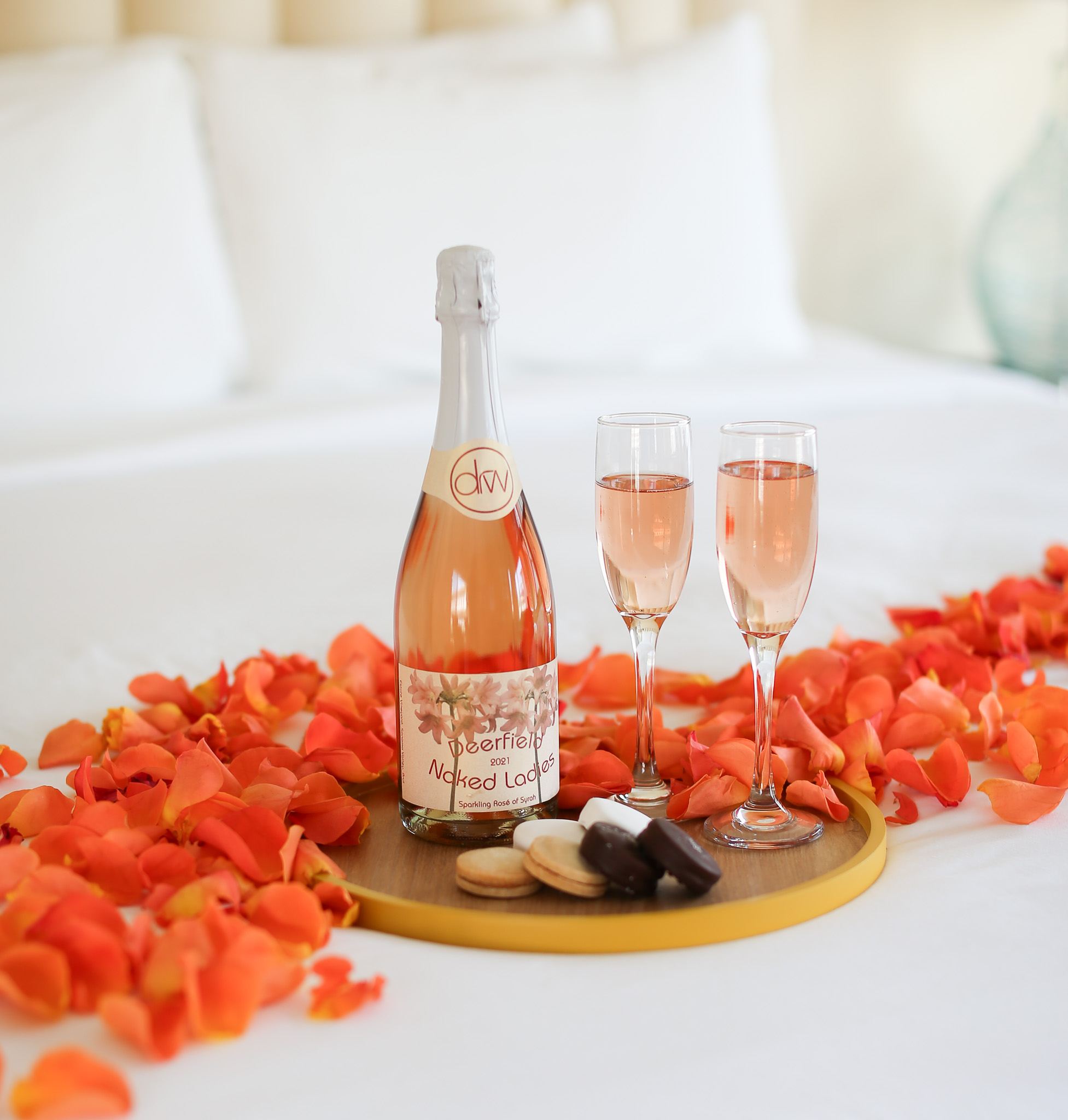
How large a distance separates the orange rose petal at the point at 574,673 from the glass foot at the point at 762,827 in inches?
9.9

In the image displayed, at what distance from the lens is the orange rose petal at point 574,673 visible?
37.6 inches

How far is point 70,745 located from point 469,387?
38 cm

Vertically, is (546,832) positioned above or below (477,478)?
below

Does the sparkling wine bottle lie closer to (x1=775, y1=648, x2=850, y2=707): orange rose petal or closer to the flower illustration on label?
the flower illustration on label

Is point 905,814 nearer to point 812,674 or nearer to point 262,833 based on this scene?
point 812,674

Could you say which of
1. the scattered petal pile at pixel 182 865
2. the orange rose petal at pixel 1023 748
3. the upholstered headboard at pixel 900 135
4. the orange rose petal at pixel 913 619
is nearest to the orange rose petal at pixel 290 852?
the scattered petal pile at pixel 182 865

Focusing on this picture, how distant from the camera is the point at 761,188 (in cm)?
236

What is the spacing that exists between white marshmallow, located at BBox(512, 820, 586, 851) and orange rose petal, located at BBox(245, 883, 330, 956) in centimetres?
12

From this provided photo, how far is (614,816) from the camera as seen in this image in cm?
62

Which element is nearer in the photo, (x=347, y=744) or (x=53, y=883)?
(x=53, y=883)

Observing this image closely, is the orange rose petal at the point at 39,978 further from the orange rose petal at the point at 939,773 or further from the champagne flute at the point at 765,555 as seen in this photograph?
the orange rose petal at the point at 939,773

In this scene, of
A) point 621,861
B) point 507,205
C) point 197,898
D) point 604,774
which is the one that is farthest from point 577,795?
point 507,205

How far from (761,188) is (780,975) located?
80.6 inches

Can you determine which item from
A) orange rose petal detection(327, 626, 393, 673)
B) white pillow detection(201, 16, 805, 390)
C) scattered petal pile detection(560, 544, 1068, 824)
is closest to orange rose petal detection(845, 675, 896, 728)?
scattered petal pile detection(560, 544, 1068, 824)
